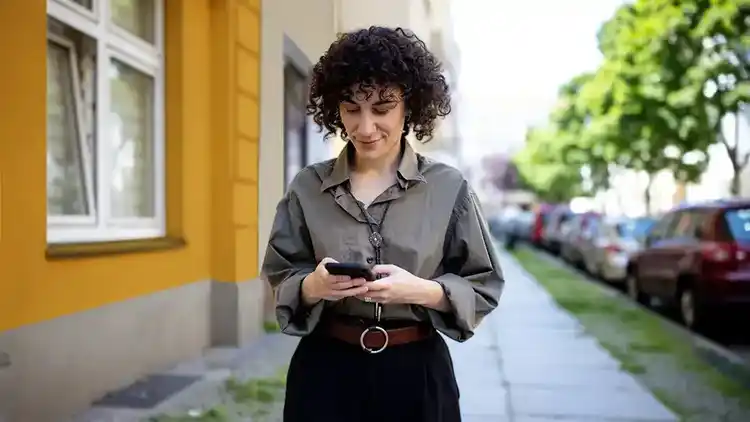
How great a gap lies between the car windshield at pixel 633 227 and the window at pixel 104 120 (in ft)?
38.9

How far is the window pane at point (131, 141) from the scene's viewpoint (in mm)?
6047

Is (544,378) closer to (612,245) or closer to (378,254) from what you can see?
(378,254)

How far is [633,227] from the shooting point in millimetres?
16656

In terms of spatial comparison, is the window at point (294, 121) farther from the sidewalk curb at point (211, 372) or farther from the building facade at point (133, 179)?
the sidewalk curb at point (211, 372)

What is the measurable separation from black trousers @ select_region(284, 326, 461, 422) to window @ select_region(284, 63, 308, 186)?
8269mm

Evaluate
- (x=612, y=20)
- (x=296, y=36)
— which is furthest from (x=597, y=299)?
(x=612, y=20)

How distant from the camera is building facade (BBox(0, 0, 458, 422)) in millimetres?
4266

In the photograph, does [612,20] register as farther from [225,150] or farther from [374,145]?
[374,145]

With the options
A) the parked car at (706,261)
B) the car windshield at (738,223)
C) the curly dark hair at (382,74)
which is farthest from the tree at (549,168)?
the curly dark hair at (382,74)

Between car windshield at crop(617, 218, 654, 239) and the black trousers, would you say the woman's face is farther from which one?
car windshield at crop(617, 218, 654, 239)

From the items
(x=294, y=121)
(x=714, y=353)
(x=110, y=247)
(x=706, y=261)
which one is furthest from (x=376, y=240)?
(x=294, y=121)

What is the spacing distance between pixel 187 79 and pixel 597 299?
27.6ft

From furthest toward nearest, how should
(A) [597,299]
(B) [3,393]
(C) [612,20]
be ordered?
(C) [612,20] → (A) [597,299] → (B) [3,393]

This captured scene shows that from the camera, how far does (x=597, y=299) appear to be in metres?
12.9
